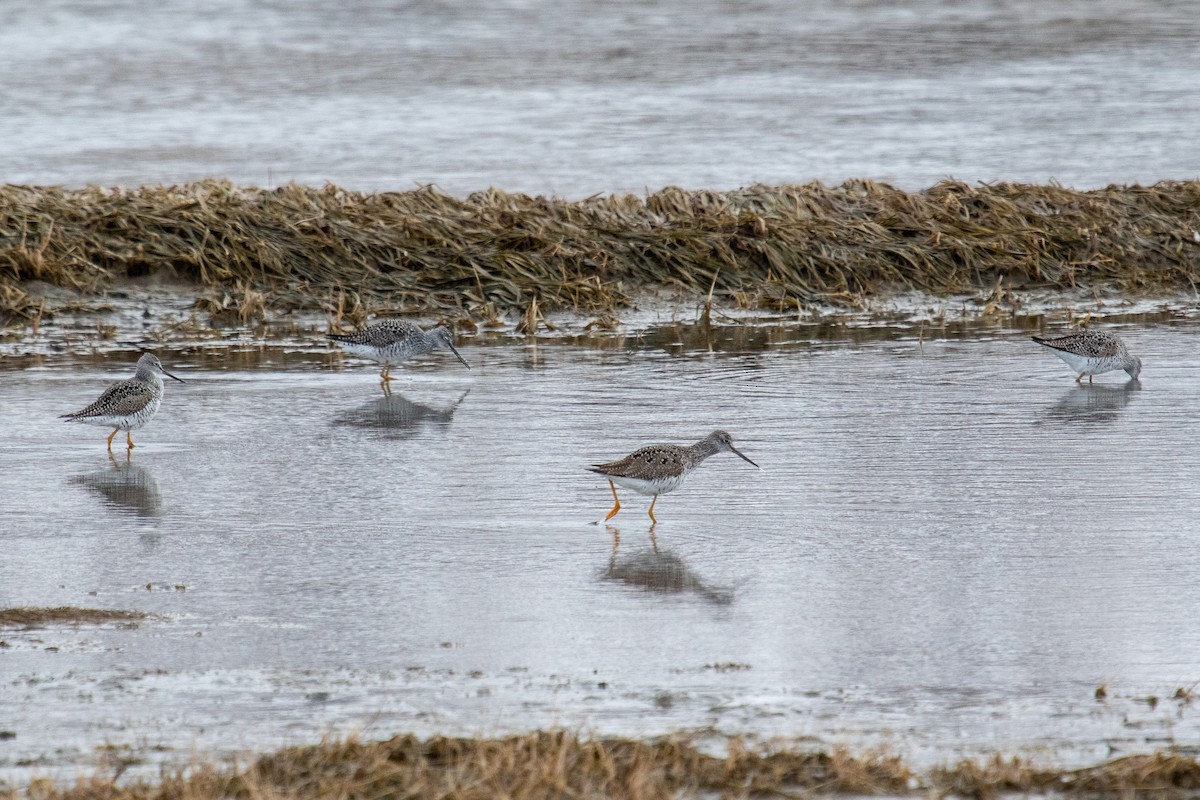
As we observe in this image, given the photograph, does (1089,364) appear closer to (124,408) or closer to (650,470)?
(650,470)

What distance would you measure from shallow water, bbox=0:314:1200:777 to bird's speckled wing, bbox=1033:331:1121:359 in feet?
0.93

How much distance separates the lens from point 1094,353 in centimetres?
1231

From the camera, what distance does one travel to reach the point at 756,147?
23125mm

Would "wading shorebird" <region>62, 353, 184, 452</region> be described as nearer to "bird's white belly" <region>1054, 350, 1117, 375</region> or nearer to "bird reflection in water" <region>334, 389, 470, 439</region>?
"bird reflection in water" <region>334, 389, 470, 439</region>

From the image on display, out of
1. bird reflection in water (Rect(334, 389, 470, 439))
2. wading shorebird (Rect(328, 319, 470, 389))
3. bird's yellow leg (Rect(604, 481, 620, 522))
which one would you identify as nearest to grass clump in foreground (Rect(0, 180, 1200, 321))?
wading shorebird (Rect(328, 319, 470, 389))

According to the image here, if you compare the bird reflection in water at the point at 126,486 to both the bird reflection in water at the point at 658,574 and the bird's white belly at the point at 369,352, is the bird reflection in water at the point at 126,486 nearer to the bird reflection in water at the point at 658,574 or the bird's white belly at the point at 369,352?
the bird reflection in water at the point at 658,574

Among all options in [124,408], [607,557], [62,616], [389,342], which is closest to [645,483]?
[607,557]

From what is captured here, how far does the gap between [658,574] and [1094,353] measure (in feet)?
18.3

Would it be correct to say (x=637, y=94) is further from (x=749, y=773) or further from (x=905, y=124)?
(x=749, y=773)

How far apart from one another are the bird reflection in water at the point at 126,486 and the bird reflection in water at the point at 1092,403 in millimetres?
5736

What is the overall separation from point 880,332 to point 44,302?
7129mm

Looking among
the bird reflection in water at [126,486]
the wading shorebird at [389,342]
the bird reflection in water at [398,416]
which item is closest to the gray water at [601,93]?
the wading shorebird at [389,342]

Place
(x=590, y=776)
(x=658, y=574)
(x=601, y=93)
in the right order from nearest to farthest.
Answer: (x=590, y=776) → (x=658, y=574) → (x=601, y=93)

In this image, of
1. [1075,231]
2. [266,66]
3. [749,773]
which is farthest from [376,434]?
[266,66]
